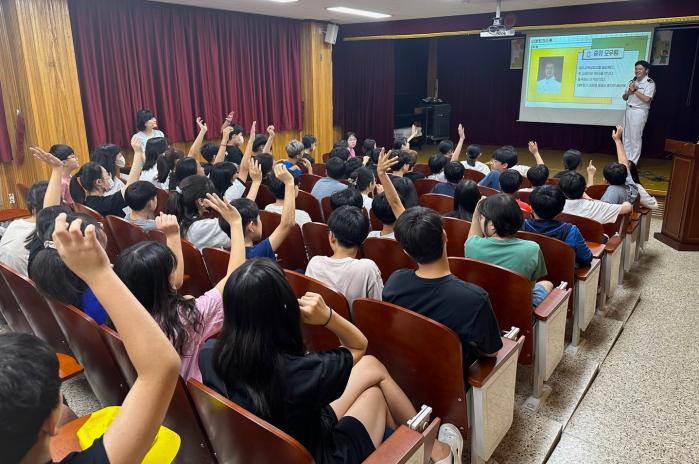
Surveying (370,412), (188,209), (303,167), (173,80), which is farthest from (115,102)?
(370,412)

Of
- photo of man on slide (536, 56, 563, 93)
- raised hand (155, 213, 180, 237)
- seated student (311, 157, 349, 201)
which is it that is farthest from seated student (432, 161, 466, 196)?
photo of man on slide (536, 56, 563, 93)

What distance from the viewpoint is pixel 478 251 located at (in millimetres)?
2523

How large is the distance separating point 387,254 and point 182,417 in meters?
1.48

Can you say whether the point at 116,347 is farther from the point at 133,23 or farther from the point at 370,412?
the point at 133,23

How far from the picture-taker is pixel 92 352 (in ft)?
5.90

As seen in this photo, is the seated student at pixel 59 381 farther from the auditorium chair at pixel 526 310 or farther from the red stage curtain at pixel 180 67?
the red stage curtain at pixel 180 67

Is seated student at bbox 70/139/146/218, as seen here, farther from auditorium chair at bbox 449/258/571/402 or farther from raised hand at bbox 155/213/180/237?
auditorium chair at bbox 449/258/571/402

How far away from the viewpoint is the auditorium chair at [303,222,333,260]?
3037mm

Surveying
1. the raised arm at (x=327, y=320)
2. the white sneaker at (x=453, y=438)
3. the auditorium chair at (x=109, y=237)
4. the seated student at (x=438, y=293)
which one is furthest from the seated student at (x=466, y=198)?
the auditorium chair at (x=109, y=237)

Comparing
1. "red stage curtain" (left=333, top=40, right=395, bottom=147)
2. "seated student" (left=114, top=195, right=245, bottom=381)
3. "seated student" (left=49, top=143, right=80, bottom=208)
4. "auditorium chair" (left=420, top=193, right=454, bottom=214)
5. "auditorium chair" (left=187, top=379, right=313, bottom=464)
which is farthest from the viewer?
"red stage curtain" (left=333, top=40, right=395, bottom=147)

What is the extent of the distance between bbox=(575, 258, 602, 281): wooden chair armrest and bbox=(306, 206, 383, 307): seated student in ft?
3.82

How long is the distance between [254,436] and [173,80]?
687cm

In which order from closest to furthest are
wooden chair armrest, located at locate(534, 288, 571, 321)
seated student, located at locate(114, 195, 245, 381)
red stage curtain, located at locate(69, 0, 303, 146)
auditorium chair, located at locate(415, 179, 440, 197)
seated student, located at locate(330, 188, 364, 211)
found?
seated student, located at locate(114, 195, 245, 381), wooden chair armrest, located at locate(534, 288, 571, 321), seated student, located at locate(330, 188, 364, 211), auditorium chair, located at locate(415, 179, 440, 197), red stage curtain, located at locate(69, 0, 303, 146)

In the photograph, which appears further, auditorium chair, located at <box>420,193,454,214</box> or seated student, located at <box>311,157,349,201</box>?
seated student, located at <box>311,157,349,201</box>
